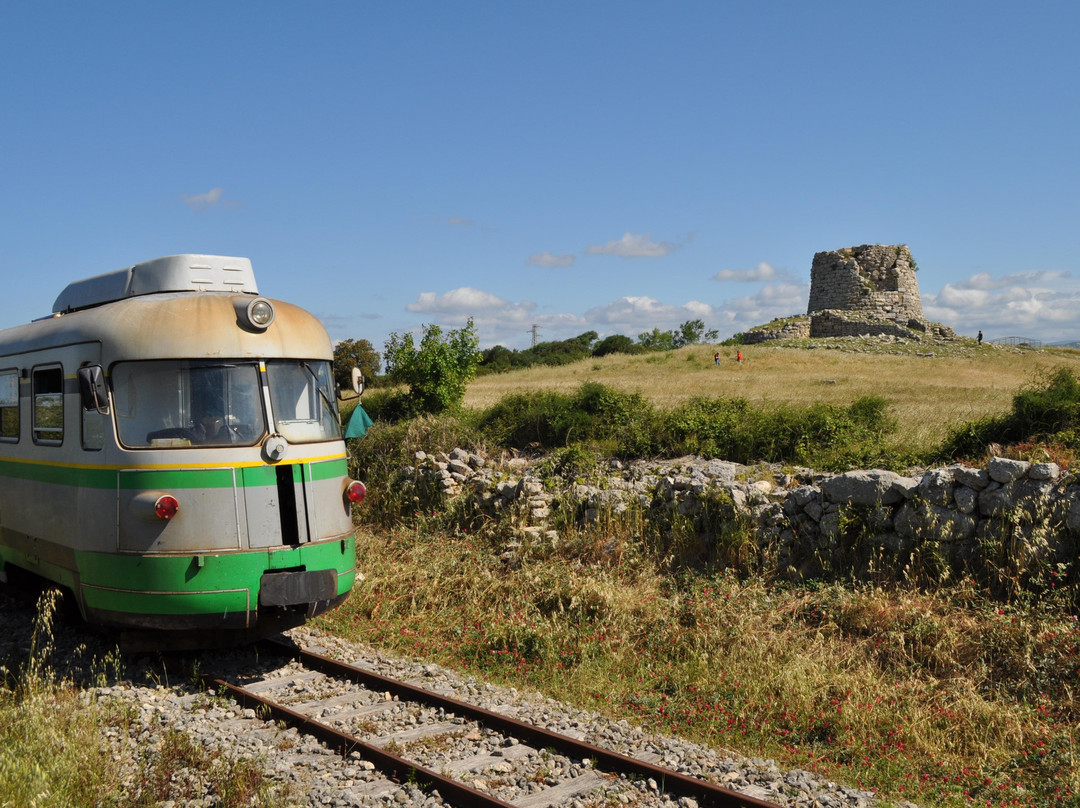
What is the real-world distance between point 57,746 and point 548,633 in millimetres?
4410

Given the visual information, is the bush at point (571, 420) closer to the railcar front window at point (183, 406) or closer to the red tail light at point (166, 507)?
the railcar front window at point (183, 406)

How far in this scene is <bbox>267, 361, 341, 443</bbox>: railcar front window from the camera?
7551mm

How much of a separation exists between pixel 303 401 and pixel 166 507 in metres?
→ 1.55

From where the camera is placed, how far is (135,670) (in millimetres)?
7793

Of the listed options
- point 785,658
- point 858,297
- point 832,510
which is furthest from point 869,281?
point 785,658

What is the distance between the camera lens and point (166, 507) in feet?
22.6

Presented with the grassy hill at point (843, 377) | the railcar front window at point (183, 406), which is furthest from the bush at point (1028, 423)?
the railcar front window at point (183, 406)

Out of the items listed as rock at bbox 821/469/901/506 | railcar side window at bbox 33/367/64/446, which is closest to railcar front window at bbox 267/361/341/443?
railcar side window at bbox 33/367/64/446

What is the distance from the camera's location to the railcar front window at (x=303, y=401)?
24.8ft

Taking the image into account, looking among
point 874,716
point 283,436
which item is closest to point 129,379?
point 283,436

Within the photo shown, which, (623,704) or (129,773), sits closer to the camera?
(129,773)

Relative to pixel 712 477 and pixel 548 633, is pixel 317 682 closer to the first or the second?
pixel 548 633

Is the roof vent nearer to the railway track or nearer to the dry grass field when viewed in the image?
the railway track

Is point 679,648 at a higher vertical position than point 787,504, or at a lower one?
lower
